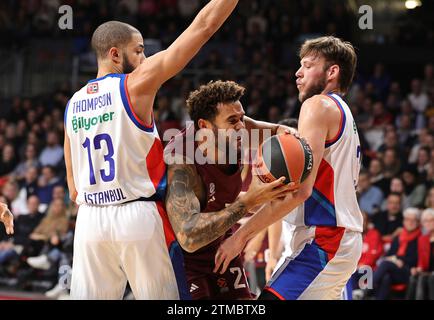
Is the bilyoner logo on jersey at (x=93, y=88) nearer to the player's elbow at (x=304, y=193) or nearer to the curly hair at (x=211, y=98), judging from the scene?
the curly hair at (x=211, y=98)

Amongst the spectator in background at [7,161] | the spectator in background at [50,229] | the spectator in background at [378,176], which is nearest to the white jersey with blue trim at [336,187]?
the spectator in background at [378,176]

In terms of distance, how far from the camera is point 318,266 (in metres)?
4.30

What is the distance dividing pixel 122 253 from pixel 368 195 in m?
6.06

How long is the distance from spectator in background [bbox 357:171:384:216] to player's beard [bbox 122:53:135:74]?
563cm

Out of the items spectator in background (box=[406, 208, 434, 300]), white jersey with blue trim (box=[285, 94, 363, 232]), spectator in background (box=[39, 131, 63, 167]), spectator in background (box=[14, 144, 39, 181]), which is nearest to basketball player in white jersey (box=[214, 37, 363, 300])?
white jersey with blue trim (box=[285, 94, 363, 232])

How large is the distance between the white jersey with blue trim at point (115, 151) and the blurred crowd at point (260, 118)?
9.72 feet

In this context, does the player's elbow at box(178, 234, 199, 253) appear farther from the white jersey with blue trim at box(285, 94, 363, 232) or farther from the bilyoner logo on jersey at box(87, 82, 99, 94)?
the bilyoner logo on jersey at box(87, 82, 99, 94)

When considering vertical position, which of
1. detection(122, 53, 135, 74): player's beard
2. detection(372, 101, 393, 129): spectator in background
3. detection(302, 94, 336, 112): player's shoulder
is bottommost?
detection(302, 94, 336, 112): player's shoulder

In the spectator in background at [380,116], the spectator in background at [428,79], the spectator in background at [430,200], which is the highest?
the spectator in background at [428,79]

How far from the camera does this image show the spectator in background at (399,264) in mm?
8469

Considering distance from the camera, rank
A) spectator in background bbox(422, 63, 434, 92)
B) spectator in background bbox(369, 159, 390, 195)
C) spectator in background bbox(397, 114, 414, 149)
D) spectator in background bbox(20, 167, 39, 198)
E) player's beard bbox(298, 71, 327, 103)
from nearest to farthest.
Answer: player's beard bbox(298, 71, 327, 103), spectator in background bbox(369, 159, 390, 195), spectator in background bbox(397, 114, 414, 149), spectator in background bbox(20, 167, 39, 198), spectator in background bbox(422, 63, 434, 92)

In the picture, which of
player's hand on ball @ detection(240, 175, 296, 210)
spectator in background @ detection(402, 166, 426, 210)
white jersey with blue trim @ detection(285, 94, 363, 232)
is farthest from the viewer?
spectator in background @ detection(402, 166, 426, 210)

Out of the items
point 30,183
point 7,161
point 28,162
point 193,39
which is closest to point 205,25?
point 193,39

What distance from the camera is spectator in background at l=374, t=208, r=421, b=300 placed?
8469mm
